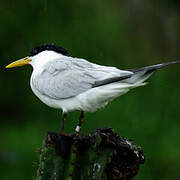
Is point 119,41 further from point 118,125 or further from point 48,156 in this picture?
point 48,156

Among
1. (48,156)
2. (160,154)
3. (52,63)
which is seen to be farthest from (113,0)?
(48,156)

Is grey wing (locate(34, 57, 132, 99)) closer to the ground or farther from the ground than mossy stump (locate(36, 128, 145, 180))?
farther from the ground

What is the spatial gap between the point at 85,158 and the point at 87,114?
12.2 ft

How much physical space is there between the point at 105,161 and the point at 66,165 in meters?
0.22

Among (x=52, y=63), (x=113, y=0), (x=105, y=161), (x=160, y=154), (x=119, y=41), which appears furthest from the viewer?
(x=113, y=0)

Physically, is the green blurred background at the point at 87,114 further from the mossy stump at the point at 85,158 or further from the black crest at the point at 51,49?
the mossy stump at the point at 85,158

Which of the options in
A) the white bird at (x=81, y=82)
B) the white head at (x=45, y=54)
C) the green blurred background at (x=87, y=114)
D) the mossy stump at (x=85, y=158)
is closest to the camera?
the mossy stump at (x=85, y=158)

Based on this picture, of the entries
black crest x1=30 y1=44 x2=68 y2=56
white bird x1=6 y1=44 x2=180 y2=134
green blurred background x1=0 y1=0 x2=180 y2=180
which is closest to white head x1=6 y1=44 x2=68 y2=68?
black crest x1=30 y1=44 x2=68 y2=56

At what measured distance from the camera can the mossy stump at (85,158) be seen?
279cm

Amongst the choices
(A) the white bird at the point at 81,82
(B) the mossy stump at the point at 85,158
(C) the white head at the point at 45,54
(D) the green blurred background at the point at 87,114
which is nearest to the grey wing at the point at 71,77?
(A) the white bird at the point at 81,82

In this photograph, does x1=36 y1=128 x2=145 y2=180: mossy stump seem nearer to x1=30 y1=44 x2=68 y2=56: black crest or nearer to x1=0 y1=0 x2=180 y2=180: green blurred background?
x1=30 y1=44 x2=68 y2=56: black crest

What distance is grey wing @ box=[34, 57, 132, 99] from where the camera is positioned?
344 centimetres

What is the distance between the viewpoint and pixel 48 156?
2848 mm

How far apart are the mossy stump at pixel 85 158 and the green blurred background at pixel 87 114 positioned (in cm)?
319
